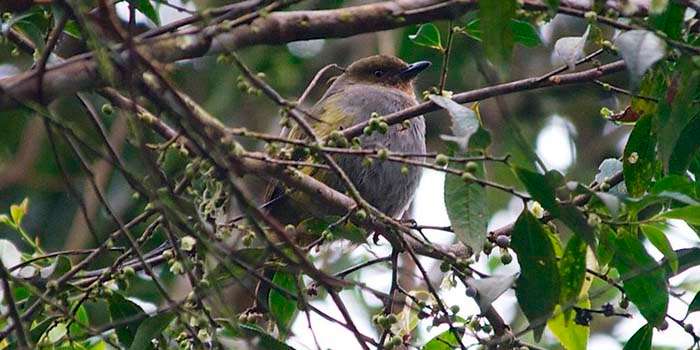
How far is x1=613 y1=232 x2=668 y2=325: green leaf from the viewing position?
2.97m

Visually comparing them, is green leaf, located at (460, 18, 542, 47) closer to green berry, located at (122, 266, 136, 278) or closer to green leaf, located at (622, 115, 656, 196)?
green leaf, located at (622, 115, 656, 196)

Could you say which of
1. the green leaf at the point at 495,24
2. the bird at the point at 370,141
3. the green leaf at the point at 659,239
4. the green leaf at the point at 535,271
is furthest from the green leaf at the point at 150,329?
the green leaf at the point at 659,239

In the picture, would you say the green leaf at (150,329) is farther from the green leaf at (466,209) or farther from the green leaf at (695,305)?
the green leaf at (695,305)

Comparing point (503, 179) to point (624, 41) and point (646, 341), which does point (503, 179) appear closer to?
point (646, 341)

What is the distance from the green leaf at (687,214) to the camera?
114 inches

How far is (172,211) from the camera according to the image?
99.4 inches

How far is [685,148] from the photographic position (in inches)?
124

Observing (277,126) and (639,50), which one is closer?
(639,50)

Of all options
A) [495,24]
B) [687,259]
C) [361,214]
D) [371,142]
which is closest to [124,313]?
[361,214]

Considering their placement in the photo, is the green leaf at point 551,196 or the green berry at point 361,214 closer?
the green leaf at point 551,196

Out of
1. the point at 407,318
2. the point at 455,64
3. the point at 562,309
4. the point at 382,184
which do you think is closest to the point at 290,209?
the point at 382,184

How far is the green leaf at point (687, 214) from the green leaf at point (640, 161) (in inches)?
10.9

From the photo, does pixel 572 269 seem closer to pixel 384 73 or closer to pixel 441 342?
pixel 441 342

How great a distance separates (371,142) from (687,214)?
2231 millimetres
